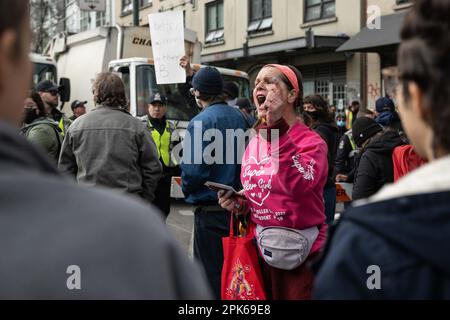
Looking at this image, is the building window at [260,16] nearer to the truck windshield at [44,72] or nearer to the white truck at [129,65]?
the white truck at [129,65]

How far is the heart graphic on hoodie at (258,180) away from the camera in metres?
3.34

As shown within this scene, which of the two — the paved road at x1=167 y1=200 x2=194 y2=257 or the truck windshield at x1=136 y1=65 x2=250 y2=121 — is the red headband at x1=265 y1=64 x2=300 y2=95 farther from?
the truck windshield at x1=136 y1=65 x2=250 y2=121

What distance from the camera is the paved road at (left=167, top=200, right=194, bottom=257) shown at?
25.5ft

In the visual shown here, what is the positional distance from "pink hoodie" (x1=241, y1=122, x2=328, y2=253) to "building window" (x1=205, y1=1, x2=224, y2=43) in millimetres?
→ 24464

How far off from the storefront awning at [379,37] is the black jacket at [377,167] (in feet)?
42.1

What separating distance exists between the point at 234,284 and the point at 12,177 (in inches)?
97.7

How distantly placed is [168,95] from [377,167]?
24.7 feet

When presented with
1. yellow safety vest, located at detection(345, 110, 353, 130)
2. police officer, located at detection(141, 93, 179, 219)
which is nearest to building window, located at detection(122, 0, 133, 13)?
yellow safety vest, located at detection(345, 110, 353, 130)

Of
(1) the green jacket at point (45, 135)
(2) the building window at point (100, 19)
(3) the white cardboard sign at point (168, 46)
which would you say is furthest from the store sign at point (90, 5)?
(2) the building window at point (100, 19)

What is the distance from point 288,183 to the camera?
3.29 meters

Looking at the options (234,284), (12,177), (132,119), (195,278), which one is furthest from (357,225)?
(132,119)

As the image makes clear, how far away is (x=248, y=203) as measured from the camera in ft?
11.5

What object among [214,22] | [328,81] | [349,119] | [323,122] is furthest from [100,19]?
[323,122]

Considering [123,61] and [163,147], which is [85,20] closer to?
[123,61]
